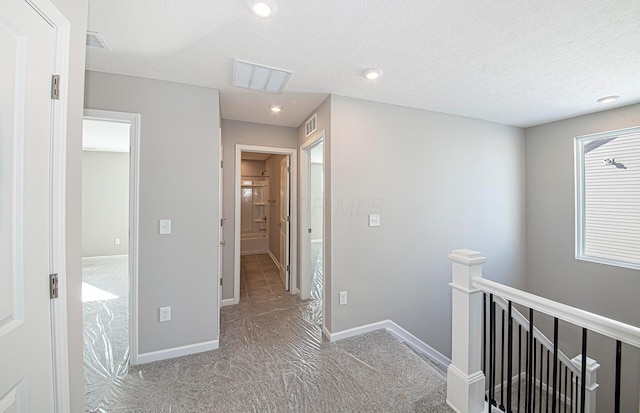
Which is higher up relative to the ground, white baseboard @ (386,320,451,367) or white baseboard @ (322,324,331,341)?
white baseboard @ (322,324,331,341)

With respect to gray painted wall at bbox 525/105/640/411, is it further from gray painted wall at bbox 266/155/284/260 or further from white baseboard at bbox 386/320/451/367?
gray painted wall at bbox 266/155/284/260

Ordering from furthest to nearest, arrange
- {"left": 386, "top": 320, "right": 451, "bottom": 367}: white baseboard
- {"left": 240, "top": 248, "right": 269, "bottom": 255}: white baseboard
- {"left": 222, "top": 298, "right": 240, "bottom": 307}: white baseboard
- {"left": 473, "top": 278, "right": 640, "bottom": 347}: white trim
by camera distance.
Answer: {"left": 240, "top": 248, "right": 269, "bottom": 255}: white baseboard < {"left": 222, "top": 298, "right": 240, "bottom": 307}: white baseboard < {"left": 386, "top": 320, "right": 451, "bottom": 367}: white baseboard < {"left": 473, "top": 278, "right": 640, "bottom": 347}: white trim

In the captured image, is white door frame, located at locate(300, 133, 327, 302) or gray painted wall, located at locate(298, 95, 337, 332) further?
white door frame, located at locate(300, 133, 327, 302)

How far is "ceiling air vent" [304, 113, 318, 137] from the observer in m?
2.87

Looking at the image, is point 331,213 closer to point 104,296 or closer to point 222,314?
point 222,314

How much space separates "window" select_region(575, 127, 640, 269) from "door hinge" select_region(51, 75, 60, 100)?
498cm

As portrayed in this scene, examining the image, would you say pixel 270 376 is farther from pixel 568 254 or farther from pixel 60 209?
pixel 568 254

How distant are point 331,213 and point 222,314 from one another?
1913mm

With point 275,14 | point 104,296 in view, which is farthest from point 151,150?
point 104,296

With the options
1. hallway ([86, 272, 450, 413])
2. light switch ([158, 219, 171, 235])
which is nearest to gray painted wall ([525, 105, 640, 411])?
hallway ([86, 272, 450, 413])

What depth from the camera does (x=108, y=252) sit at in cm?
568

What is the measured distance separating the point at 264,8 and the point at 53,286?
5.41 ft

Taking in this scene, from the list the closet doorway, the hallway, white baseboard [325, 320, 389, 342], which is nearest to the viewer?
the hallway

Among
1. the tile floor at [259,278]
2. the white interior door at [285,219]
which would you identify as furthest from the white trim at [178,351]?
the white interior door at [285,219]
